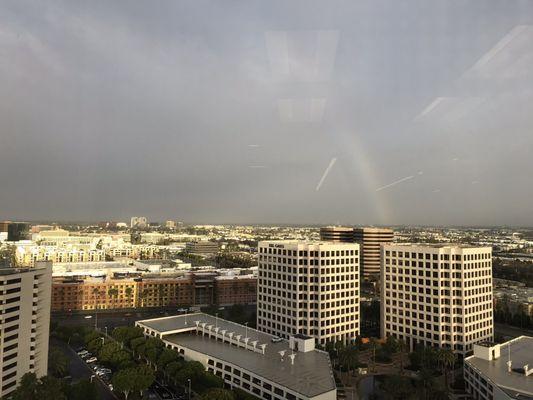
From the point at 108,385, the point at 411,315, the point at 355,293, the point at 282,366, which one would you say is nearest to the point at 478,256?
the point at 411,315

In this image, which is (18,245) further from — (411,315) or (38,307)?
(411,315)

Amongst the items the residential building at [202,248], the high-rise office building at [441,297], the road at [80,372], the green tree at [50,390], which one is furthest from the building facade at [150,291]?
the residential building at [202,248]

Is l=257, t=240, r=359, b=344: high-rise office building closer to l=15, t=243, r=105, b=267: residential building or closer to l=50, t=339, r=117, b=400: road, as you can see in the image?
l=50, t=339, r=117, b=400: road

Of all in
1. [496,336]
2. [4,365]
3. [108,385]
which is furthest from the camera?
[496,336]

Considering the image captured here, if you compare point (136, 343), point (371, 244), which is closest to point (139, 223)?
point (371, 244)

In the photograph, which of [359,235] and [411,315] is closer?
[411,315]

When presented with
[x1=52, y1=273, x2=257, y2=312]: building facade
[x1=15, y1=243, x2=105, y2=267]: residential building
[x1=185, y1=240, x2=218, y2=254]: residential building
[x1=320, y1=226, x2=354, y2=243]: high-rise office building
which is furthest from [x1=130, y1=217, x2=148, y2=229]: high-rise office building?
[x1=52, y1=273, x2=257, y2=312]: building facade

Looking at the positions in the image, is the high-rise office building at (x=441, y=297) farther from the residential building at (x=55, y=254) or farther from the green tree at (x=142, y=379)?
the residential building at (x=55, y=254)
